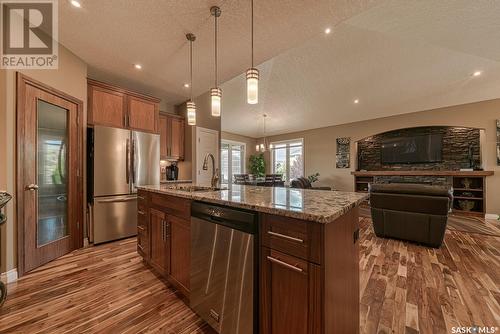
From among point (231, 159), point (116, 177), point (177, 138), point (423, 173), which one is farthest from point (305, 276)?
point (231, 159)

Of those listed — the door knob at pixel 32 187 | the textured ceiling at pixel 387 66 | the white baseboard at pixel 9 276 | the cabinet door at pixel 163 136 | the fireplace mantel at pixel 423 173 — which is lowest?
the white baseboard at pixel 9 276

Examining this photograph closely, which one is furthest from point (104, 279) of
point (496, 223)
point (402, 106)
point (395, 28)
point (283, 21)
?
point (402, 106)

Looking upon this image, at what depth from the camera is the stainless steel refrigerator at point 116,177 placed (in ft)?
9.66

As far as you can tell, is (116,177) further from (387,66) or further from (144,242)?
(387,66)

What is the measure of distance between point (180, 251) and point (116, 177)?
6.76 feet

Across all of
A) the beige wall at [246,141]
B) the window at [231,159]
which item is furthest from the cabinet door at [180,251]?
the beige wall at [246,141]

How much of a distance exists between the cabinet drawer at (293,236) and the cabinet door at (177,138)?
3.66 m

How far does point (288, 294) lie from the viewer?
0.99 meters

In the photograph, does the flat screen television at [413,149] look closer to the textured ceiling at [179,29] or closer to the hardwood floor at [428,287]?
the hardwood floor at [428,287]

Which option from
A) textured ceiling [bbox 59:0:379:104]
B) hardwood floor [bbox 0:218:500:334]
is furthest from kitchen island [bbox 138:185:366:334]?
textured ceiling [bbox 59:0:379:104]

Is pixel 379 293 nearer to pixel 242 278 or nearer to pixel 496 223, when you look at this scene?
pixel 242 278

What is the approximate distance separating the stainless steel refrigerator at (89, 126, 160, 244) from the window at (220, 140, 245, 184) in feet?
15.7

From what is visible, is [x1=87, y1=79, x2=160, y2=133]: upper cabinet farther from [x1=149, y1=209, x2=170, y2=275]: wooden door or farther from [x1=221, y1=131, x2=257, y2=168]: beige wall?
[x1=221, y1=131, x2=257, y2=168]: beige wall

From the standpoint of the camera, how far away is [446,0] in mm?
2602
